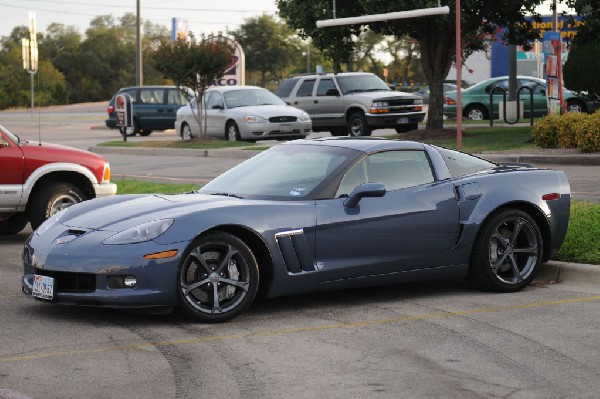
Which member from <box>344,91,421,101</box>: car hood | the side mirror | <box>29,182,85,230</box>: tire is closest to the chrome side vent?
the side mirror

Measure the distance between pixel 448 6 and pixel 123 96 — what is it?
12008 millimetres

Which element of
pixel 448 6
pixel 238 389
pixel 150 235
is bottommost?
pixel 238 389

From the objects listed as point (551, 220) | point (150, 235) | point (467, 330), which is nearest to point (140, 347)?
point (150, 235)

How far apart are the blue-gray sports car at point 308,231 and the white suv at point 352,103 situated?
68.2 feet

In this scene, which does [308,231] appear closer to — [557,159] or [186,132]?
[557,159]

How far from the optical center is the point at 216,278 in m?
→ 8.11

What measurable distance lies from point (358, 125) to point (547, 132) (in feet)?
30.7

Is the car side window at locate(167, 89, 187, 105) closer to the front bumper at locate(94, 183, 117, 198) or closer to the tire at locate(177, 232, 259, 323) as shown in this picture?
the front bumper at locate(94, 183, 117, 198)

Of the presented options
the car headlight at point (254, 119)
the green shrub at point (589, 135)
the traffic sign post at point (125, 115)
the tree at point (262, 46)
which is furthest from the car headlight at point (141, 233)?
the tree at point (262, 46)

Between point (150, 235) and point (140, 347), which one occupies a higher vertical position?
point (150, 235)

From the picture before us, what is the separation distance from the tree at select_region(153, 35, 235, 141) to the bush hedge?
417 inches

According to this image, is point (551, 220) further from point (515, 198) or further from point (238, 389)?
point (238, 389)

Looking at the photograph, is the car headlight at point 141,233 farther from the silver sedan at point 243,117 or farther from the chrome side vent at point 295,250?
the silver sedan at point 243,117

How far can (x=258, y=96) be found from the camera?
3131 centimetres
